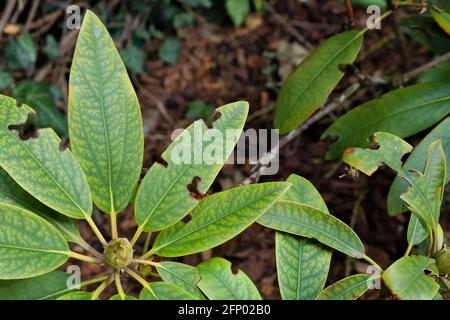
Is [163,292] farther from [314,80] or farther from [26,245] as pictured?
[314,80]

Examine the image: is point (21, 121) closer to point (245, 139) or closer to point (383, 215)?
point (245, 139)

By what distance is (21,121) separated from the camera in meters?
1.10

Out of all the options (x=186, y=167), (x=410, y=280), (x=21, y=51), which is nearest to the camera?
(x=410, y=280)

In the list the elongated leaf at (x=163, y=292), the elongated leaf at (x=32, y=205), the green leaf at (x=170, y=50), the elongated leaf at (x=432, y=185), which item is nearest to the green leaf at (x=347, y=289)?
the elongated leaf at (x=432, y=185)

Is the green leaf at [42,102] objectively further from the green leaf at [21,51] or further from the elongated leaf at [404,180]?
the elongated leaf at [404,180]

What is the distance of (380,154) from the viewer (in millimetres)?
1188

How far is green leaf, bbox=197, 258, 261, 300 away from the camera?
1.07 metres

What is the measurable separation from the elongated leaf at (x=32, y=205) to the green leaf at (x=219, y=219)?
0.18 meters

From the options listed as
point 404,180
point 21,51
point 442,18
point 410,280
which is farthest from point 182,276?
point 21,51

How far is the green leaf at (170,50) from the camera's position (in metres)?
2.28

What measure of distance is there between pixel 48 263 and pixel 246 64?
1.41 metres

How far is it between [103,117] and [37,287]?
0.36 meters

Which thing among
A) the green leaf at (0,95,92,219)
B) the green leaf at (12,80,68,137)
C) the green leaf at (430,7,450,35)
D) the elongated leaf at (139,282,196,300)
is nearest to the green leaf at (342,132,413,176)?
the green leaf at (430,7,450,35)
